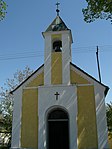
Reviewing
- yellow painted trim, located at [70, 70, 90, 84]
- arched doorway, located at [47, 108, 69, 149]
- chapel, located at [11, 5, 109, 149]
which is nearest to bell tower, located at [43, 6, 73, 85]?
chapel, located at [11, 5, 109, 149]

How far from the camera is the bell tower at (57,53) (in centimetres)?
1505

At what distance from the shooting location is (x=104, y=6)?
976cm

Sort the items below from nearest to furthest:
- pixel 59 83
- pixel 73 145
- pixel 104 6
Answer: pixel 104 6 → pixel 73 145 → pixel 59 83

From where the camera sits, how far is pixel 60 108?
14.7m

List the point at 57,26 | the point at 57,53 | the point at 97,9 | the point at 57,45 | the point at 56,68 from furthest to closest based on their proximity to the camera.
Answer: the point at 57,26, the point at 57,45, the point at 57,53, the point at 56,68, the point at 97,9

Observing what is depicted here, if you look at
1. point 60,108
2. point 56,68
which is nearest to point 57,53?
point 56,68

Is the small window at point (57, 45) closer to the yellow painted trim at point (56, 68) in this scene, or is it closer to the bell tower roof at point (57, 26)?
the yellow painted trim at point (56, 68)

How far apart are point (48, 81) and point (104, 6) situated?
274 inches

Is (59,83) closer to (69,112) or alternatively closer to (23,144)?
(69,112)

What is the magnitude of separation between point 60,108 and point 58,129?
145 cm

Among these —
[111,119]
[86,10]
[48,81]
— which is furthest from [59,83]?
[111,119]

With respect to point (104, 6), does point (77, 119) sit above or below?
below

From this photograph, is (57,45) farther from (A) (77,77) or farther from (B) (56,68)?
(A) (77,77)

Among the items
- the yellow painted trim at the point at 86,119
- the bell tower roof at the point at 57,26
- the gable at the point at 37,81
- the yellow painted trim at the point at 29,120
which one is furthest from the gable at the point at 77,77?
the bell tower roof at the point at 57,26
